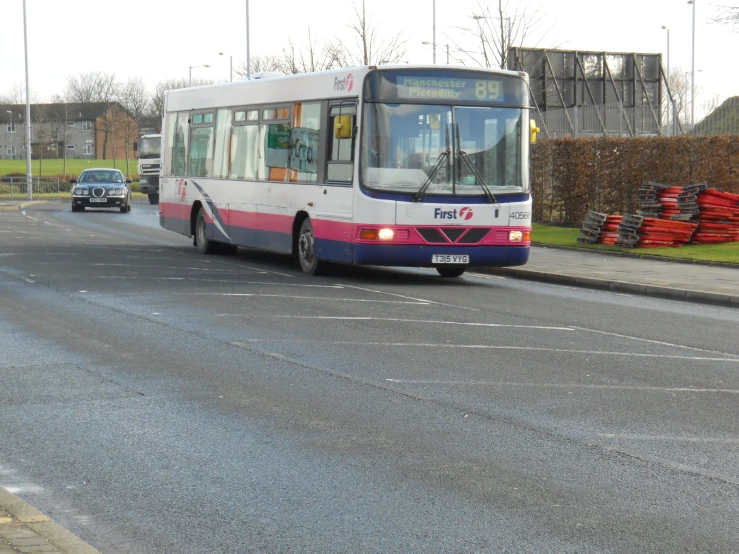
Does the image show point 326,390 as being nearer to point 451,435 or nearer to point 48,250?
point 451,435

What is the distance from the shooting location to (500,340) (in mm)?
11656

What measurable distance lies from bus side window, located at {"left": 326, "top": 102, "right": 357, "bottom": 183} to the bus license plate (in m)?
1.64

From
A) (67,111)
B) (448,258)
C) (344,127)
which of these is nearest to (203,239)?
(344,127)

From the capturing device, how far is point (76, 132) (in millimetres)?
163000

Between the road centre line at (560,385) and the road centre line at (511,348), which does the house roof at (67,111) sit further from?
the road centre line at (560,385)

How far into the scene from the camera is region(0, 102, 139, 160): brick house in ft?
482

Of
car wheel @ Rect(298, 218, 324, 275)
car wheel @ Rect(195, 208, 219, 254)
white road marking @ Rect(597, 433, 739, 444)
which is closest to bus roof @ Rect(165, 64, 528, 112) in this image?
car wheel @ Rect(298, 218, 324, 275)

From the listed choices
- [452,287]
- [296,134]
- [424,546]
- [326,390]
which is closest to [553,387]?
[326,390]

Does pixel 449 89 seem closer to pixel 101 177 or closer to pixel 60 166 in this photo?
pixel 101 177

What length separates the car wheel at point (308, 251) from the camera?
18266 millimetres

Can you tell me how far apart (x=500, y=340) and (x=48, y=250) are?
14.0 meters

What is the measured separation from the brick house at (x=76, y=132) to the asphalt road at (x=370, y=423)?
131 metres

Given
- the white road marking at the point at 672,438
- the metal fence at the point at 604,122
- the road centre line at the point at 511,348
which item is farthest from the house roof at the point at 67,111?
the white road marking at the point at 672,438

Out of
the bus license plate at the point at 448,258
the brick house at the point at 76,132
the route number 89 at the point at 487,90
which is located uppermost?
the brick house at the point at 76,132
